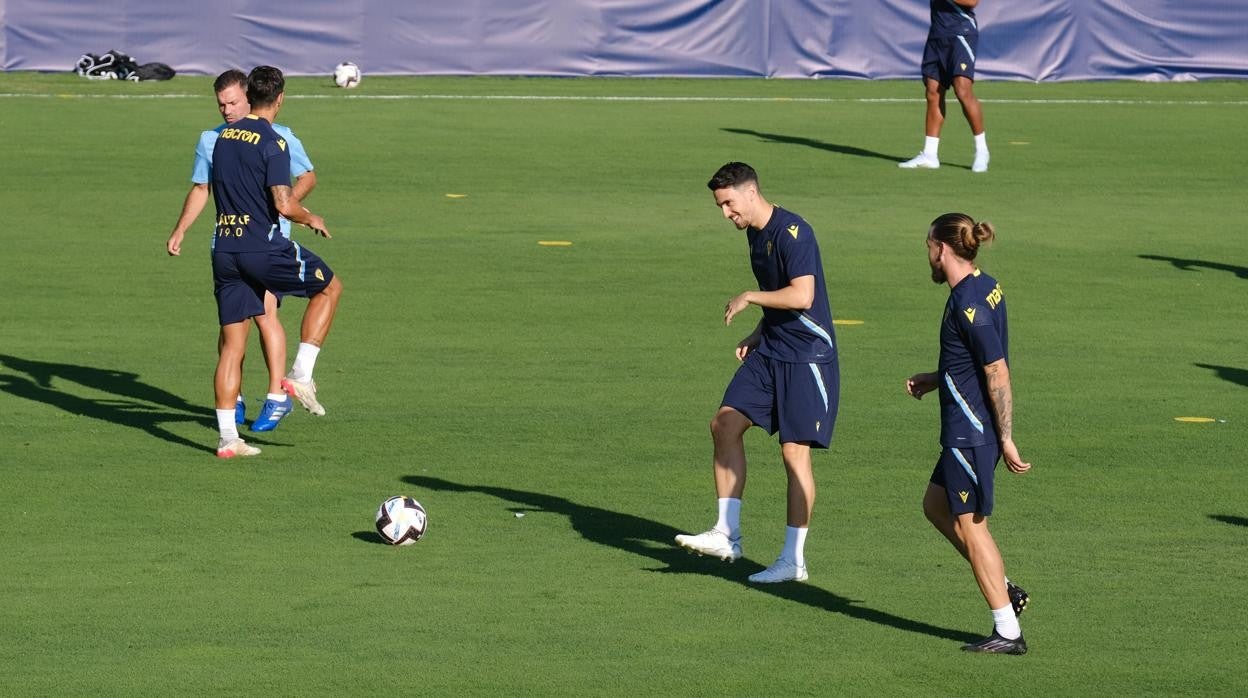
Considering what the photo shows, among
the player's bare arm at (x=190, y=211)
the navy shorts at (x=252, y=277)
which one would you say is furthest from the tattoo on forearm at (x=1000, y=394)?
the player's bare arm at (x=190, y=211)

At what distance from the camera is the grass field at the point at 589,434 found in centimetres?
814

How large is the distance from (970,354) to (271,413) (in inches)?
217

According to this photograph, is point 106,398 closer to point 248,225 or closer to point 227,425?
point 227,425

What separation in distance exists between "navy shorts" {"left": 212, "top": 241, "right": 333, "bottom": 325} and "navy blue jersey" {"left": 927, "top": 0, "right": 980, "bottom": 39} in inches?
481

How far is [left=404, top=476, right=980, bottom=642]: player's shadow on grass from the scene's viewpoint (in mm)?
8617

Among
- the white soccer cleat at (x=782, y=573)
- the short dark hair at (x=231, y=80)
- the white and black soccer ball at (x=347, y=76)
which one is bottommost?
the white and black soccer ball at (x=347, y=76)

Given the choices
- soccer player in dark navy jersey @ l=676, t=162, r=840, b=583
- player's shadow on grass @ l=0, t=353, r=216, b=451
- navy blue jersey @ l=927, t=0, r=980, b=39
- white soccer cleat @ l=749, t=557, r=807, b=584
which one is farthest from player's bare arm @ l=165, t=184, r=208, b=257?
navy blue jersey @ l=927, t=0, r=980, b=39

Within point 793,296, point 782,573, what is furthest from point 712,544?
point 793,296

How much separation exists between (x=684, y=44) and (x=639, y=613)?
2491 cm

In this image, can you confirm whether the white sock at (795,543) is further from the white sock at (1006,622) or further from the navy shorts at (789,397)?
the white sock at (1006,622)

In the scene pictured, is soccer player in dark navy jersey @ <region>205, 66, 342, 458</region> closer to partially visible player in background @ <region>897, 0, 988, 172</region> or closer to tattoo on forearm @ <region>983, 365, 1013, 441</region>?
tattoo on forearm @ <region>983, 365, 1013, 441</region>

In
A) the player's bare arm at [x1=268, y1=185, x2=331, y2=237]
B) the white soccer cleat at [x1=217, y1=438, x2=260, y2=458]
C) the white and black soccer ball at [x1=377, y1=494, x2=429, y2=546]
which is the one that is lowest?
the white soccer cleat at [x1=217, y1=438, x2=260, y2=458]

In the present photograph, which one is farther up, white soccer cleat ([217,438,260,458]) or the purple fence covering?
white soccer cleat ([217,438,260,458])

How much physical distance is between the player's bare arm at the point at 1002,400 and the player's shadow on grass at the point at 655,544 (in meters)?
0.96
